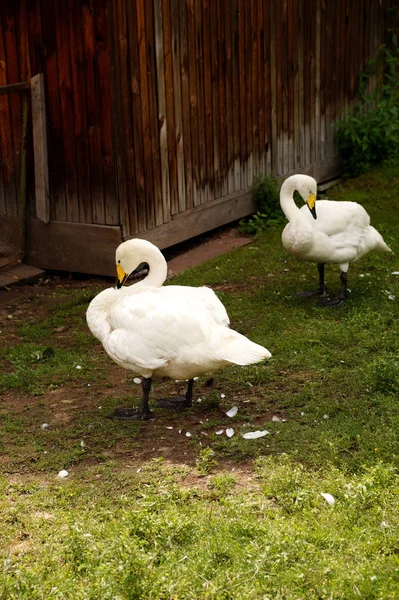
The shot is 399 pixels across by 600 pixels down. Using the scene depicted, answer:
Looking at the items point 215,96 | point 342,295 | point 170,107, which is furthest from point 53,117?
point 342,295

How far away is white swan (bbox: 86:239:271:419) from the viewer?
18.0 ft

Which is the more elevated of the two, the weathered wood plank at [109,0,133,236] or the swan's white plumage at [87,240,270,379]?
the weathered wood plank at [109,0,133,236]

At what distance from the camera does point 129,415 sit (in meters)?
5.99

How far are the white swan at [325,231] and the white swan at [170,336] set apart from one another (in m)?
2.06

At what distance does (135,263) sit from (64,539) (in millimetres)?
2489

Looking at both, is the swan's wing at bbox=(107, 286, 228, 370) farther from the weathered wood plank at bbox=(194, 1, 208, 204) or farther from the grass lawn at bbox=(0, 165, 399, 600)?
the weathered wood plank at bbox=(194, 1, 208, 204)

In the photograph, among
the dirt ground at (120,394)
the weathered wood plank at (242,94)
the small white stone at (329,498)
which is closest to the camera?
the small white stone at (329,498)

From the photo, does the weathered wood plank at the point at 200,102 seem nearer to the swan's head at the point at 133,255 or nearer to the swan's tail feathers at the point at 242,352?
the swan's head at the point at 133,255

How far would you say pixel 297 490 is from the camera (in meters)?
4.70

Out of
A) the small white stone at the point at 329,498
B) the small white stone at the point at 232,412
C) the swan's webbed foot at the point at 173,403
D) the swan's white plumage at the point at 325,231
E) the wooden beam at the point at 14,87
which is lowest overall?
the swan's webbed foot at the point at 173,403

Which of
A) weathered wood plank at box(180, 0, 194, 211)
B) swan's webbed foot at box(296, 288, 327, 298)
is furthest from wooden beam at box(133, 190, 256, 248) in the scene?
swan's webbed foot at box(296, 288, 327, 298)

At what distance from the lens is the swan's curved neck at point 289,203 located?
314 inches

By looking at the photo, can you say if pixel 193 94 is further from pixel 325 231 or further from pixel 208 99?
pixel 325 231

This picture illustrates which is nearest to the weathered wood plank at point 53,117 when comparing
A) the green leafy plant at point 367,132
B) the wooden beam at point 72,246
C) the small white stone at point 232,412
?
the wooden beam at point 72,246
